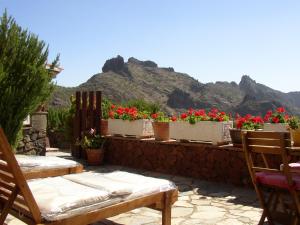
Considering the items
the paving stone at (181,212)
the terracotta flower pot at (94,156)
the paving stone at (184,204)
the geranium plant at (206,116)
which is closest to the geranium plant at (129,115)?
the terracotta flower pot at (94,156)

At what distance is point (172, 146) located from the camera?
21.7 feet

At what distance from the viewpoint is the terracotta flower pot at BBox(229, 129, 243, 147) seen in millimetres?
5621

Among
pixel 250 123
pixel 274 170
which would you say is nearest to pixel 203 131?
pixel 250 123

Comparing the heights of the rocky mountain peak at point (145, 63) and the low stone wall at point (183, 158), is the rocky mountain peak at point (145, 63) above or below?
above

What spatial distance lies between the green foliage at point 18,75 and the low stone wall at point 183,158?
255cm

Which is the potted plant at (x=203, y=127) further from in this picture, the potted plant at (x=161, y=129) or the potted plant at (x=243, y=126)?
the potted plant at (x=243, y=126)

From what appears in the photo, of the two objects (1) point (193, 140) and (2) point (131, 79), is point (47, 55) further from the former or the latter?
(2) point (131, 79)

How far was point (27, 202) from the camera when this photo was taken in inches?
86.8

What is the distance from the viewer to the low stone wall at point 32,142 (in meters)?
7.08

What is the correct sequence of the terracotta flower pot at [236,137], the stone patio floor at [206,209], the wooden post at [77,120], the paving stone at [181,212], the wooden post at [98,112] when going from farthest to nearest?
the wooden post at [77,120], the wooden post at [98,112], the terracotta flower pot at [236,137], the paving stone at [181,212], the stone patio floor at [206,209]

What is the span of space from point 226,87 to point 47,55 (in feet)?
143

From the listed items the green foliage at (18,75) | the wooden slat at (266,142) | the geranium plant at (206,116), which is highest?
the green foliage at (18,75)

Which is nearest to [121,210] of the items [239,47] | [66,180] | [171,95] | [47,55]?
[66,180]

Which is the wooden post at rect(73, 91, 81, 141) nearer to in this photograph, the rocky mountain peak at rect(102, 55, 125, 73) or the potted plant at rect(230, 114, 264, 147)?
the potted plant at rect(230, 114, 264, 147)
